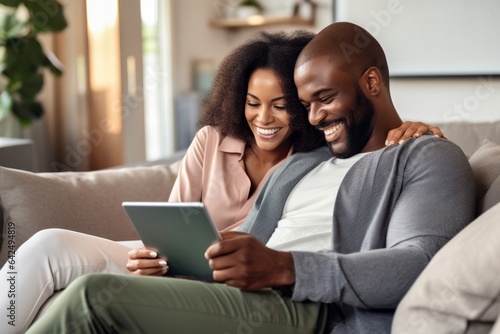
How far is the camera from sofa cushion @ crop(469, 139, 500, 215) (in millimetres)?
1585

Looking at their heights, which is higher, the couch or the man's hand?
the man's hand

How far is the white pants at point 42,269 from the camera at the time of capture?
5.19ft

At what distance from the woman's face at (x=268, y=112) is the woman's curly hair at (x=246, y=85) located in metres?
0.02

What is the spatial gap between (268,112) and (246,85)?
155mm

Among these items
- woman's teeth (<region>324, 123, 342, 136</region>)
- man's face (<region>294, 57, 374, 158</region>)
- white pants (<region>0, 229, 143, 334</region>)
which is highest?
man's face (<region>294, 57, 374, 158</region>)

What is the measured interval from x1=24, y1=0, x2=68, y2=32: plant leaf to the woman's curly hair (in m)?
1.80

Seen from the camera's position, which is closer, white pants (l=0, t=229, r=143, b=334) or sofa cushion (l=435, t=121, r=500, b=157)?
white pants (l=0, t=229, r=143, b=334)

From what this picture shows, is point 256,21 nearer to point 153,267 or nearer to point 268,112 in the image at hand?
point 268,112

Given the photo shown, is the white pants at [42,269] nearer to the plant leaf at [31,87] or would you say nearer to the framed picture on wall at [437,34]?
the plant leaf at [31,87]

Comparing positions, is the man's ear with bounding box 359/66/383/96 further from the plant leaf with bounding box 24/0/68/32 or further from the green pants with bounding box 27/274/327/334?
the plant leaf with bounding box 24/0/68/32

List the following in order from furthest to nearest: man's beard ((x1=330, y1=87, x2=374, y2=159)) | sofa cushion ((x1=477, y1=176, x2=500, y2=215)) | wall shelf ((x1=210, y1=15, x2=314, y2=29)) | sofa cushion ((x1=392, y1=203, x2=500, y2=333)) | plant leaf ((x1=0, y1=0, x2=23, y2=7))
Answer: wall shelf ((x1=210, y1=15, x2=314, y2=29)) < plant leaf ((x1=0, y1=0, x2=23, y2=7)) < man's beard ((x1=330, y1=87, x2=374, y2=159)) < sofa cushion ((x1=477, y1=176, x2=500, y2=215)) < sofa cushion ((x1=392, y1=203, x2=500, y2=333))

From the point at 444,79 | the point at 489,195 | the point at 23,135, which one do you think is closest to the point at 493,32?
the point at 444,79

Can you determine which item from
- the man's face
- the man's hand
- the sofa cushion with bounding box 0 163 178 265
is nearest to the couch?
the sofa cushion with bounding box 0 163 178 265

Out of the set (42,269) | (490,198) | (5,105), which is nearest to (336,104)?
(490,198)
